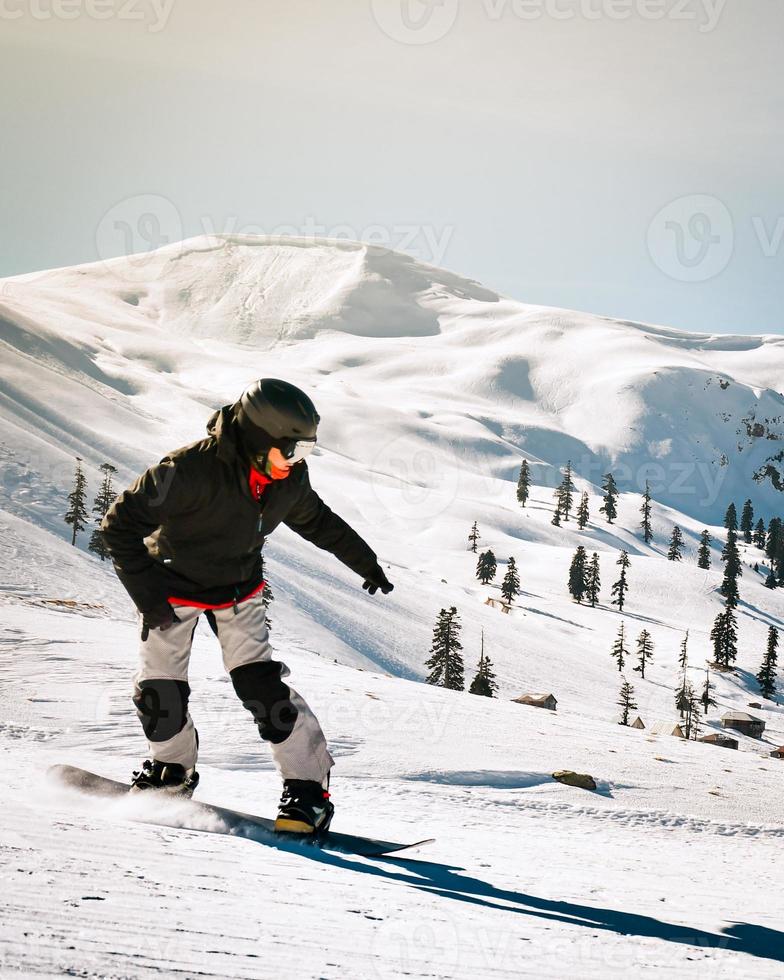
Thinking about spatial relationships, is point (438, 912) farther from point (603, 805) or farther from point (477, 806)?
point (603, 805)

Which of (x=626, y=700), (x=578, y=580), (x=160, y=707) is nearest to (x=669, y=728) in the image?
(x=626, y=700)

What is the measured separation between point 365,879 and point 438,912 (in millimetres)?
482

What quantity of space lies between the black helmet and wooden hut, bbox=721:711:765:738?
68.9 m

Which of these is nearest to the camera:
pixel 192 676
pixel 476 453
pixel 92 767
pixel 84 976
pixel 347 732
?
pixel 84 976

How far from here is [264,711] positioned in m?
4.25

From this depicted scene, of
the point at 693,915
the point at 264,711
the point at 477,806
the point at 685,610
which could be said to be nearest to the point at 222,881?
the point at 264,711

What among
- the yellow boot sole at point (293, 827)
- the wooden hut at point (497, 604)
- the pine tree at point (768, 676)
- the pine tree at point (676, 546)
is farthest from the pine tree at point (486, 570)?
the yellow boot sole at point (293, 827)

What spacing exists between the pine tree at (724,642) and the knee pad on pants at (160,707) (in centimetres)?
8479

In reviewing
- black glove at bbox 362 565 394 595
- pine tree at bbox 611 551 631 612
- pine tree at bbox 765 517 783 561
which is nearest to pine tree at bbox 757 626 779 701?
pine tree at bbox 611 551 631 612

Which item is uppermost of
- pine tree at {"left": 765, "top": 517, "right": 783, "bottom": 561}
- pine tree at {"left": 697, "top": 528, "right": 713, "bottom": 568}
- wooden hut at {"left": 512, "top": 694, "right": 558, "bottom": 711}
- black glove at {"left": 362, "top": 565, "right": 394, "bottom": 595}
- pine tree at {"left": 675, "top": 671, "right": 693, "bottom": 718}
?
black glove at {"left": 362, "top": 565, "right": 394, "bottom": 595}

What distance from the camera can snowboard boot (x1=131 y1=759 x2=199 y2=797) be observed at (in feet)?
14.4

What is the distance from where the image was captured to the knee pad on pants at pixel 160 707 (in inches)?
170

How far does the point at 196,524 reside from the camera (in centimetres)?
418

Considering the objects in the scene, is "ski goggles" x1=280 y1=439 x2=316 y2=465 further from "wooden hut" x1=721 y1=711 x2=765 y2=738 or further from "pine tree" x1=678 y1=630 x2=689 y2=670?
"pine tree" x1=678 y1=630 x2=689 y2=670
